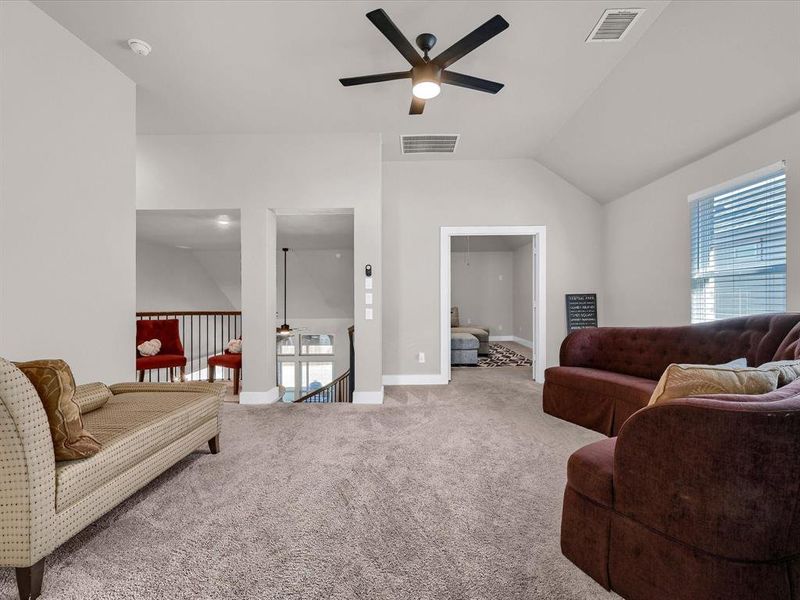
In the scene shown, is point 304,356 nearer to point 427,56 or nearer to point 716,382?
point 427,56

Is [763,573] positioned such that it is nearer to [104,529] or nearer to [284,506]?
[284,506]

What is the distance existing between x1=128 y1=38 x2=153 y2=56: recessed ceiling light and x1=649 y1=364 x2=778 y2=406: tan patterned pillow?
151 inches

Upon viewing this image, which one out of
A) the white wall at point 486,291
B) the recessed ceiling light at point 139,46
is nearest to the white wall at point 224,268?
the recessed ceiling light at point 139,46

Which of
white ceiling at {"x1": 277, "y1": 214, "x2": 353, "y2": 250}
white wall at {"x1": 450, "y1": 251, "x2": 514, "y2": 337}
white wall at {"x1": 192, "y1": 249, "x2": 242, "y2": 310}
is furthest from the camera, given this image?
Answer: white wall at {"x1": 450, "y1": 251, "x2": 514, "y2": 337}

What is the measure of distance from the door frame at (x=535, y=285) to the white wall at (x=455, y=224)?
0.07m

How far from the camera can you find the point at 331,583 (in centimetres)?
143

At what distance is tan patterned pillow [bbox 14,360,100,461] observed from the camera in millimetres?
1469

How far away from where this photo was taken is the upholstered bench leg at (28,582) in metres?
1.34

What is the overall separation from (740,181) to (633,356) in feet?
5.53

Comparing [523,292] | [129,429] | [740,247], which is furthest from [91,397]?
[523,292]

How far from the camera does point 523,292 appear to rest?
8914mm

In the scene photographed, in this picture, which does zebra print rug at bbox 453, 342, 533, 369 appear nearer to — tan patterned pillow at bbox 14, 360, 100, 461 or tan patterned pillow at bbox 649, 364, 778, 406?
tan patterned pillow at bbox 649, 364, 778, 406

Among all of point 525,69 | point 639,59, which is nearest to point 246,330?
point 525,69

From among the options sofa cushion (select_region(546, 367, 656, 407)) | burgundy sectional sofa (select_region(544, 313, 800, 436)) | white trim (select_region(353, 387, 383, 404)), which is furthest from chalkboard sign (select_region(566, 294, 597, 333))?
white trim (select_region(353, 387, 383, 404))
